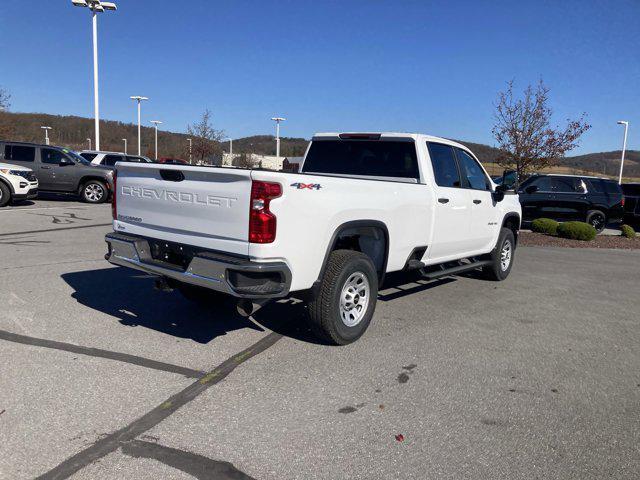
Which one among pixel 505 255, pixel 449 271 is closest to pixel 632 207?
pixel 505 255

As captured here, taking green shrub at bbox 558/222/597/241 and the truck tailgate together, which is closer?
the truck tailgate

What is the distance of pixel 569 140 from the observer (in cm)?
1723

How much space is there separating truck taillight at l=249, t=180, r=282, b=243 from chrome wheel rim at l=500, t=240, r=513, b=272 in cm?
519

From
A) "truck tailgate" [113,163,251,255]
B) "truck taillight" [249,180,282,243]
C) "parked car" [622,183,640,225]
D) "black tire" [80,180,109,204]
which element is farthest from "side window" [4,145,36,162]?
"parked car" [622,183,640,225]

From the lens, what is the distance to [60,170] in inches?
680

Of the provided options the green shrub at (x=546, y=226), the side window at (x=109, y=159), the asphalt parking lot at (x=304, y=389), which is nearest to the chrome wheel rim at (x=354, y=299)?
the asphalt parking lot at (x=304, y=389)

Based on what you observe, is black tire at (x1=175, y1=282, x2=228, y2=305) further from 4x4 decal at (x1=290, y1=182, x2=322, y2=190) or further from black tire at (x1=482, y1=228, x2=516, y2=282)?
black tire at (x1=482, y1=228, x2=516, y2=282)

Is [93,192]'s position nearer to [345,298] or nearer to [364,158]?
[364,158]

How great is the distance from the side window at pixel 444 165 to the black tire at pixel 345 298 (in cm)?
181

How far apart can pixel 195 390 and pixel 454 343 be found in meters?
2.54

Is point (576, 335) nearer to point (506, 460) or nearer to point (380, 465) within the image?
Result: point (506, 460)

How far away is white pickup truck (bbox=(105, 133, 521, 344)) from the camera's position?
388cm

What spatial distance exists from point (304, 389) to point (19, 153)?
16.6 m

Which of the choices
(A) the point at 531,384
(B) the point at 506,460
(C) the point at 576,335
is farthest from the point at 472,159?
(B) the point at 506,460
